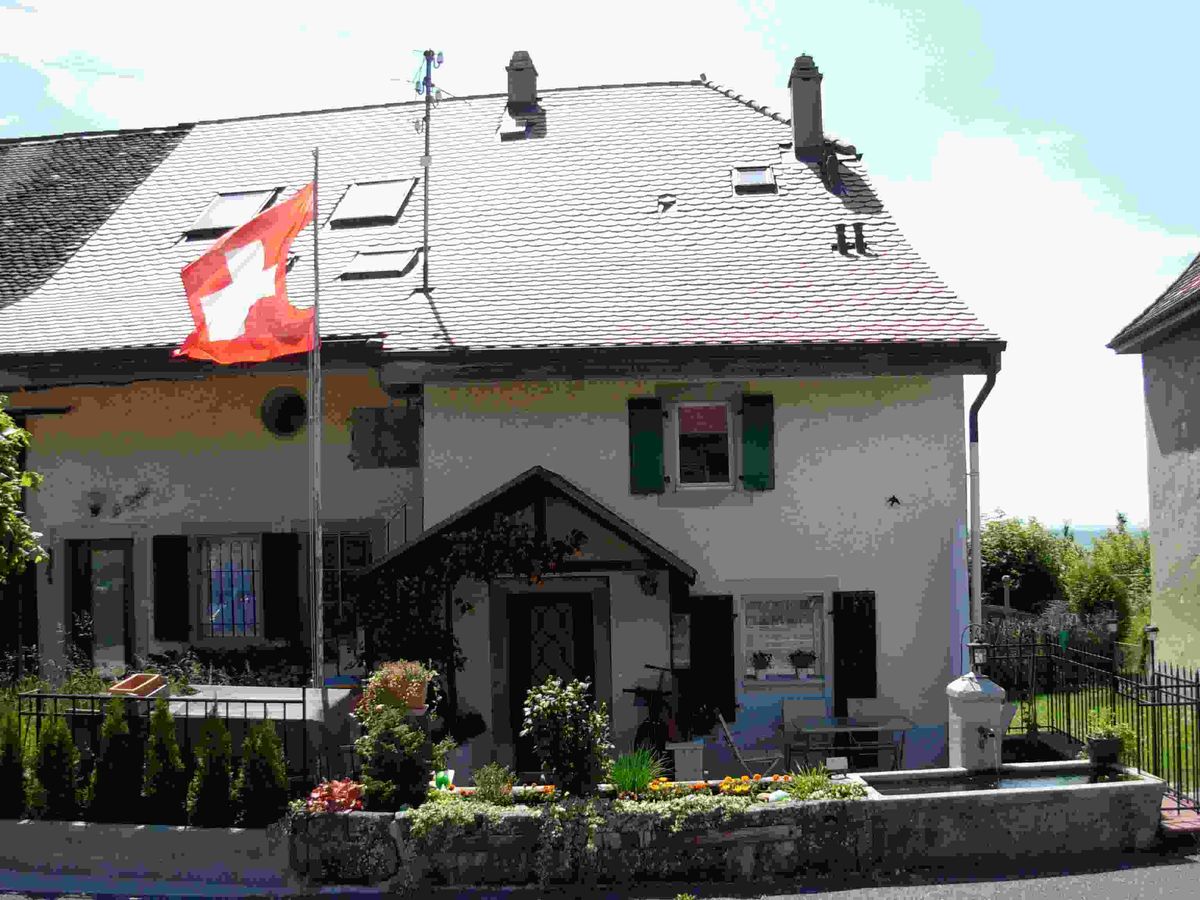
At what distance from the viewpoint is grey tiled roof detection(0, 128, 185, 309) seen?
1505 centimetres

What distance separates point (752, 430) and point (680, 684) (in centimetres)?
259

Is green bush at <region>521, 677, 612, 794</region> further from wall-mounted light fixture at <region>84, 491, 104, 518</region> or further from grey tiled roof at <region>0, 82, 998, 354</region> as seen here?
wall-mounted light fixture at <region>84, 491, 104, 518</region>

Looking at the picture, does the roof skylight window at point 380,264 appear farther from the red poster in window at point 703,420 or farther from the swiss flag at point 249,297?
the red poster in window at point 703,420

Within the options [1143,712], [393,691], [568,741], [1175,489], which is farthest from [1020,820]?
[1175,489]

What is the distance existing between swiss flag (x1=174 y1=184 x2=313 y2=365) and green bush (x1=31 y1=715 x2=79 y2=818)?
10.2 ft

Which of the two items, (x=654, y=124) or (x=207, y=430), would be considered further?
(x=654, y=124)

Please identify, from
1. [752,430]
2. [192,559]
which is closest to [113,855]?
[192,559]

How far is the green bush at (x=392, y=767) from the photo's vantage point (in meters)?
7.85

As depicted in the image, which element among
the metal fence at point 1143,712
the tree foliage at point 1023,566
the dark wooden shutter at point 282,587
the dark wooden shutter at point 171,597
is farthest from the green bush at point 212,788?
the tree foliage at point 1023,566

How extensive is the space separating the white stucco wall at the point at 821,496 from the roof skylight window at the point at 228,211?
5.11 m

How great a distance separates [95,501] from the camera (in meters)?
12.6

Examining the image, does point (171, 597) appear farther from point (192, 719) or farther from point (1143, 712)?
point (1143, 712)

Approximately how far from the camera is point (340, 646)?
11922 millimetres

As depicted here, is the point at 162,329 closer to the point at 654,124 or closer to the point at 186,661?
the point at 186,661
